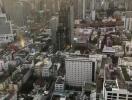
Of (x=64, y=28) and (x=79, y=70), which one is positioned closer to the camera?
(x=79, y=70)

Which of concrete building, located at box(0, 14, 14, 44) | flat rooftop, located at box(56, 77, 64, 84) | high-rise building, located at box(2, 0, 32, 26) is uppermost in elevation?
→ high-rise building, located at box(2, 0, 32, 26)

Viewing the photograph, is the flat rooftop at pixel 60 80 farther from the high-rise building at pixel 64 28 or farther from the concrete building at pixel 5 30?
the concrete building at pixel 5 30

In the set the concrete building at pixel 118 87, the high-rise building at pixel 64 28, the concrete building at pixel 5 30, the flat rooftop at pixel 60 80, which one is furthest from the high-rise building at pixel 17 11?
the concrete building at pixel 118 87

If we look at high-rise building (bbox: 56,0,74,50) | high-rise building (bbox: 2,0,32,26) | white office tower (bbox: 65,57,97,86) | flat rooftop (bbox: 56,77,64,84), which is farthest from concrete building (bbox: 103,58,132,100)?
high-rise building (bbox: 2,0,32,26)

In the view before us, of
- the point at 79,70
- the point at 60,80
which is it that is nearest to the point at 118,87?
the point at 79,70

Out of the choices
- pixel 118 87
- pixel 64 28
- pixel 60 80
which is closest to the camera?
pixel 118 87

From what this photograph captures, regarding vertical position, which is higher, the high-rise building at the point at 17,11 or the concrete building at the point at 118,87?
the high-rise building at the point at 17,11

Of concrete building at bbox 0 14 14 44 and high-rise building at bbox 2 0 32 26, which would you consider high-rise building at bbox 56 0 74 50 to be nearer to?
concrete building at bbox 0 14 14 44

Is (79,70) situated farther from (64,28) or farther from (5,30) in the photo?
(5,30)
